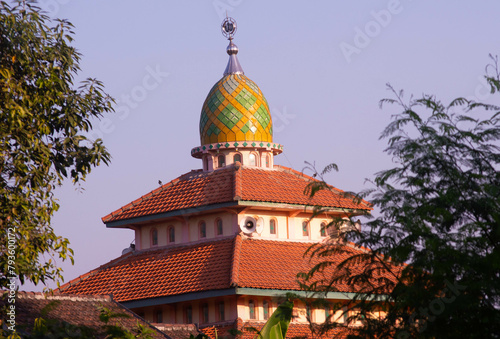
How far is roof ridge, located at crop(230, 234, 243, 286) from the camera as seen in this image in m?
27.1

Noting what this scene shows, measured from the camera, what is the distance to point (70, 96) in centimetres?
1664

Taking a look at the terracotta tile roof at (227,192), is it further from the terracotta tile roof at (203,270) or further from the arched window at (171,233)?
the terracotta tile roof at (203,270)

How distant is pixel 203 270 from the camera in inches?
1129

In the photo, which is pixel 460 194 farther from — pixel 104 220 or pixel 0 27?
pixel 104 220

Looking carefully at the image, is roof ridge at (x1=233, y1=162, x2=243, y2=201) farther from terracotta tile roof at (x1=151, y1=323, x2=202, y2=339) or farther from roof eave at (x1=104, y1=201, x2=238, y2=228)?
terracotta tile roof at (x1=151, y1=323, x2=202, y2=339)

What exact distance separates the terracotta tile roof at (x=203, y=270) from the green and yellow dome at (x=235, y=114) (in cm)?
436

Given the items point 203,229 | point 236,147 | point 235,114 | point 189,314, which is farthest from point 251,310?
point 235,114

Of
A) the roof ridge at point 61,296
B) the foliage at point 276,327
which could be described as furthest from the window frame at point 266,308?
the foliage at point 276,327

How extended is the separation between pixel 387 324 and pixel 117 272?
1667 cm

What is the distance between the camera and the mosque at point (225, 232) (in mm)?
28136

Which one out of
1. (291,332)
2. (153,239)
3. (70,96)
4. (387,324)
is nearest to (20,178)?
(70,96)

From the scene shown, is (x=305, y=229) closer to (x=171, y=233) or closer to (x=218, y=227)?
(x=218, y=227)

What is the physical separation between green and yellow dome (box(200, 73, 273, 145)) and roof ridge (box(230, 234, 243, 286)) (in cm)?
446

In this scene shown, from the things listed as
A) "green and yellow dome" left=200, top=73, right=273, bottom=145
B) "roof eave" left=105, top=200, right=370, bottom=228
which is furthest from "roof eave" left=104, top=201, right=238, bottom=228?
"green and yellow dome" left=200, top=73, right=273, bottom=145
